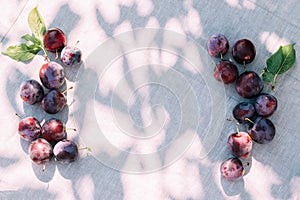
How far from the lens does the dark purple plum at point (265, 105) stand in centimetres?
146

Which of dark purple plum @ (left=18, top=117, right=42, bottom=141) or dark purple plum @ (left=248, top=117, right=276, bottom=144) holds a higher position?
dark purple plum @ (left=248, top=117, right=276, bottom=144)

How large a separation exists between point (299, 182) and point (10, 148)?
79cm

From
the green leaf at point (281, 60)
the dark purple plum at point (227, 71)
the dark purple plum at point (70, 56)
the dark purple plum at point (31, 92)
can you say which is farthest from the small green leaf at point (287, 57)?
the dark purple plum at point (31, 92)

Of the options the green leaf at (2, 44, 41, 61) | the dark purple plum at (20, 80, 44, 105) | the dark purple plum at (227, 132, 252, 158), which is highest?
the dark purple plum at (227, 132, 252, 158)

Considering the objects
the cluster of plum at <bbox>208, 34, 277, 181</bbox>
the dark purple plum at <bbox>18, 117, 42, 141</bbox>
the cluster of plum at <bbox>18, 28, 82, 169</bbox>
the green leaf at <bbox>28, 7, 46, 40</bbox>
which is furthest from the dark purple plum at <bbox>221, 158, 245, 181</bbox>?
the green leaf at <bbox>28, 7, 46, 40</bbox>

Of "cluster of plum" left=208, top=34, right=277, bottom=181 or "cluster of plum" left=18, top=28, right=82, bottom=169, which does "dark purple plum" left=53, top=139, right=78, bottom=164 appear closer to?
"cluster of plum" left=18, top=28, right=82, bottom=169

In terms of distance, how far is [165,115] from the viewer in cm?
153

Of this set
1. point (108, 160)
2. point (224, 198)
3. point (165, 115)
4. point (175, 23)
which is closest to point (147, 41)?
point (175, 23)

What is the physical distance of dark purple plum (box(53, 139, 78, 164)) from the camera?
4.83 ft

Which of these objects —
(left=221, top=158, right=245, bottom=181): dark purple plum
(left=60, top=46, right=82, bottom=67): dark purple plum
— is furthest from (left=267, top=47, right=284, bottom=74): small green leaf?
(left=60, top=46, right=82, bottom=67): dark purple plum

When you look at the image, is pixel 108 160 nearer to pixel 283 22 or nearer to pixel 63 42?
pixel 63 42

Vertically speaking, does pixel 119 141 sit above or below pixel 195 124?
below

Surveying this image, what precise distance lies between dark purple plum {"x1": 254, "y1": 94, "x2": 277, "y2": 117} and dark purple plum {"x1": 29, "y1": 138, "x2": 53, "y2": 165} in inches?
22.1

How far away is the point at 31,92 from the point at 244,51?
0.58 meters
